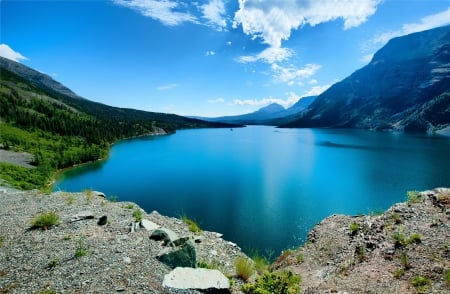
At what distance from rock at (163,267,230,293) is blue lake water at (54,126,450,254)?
1355 cm

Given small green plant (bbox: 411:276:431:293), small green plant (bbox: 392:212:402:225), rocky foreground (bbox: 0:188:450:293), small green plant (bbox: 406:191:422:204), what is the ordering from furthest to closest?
small green plant (bbox: 406:191:422:204)
small green plant (bbox: 392:212:402:225)
rocky foreground (bbox: 0:188:450:293)
small green plant (bbox: 411:276:431:293)

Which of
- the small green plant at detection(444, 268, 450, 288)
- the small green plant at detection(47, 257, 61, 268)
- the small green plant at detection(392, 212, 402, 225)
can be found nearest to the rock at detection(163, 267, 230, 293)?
the small green plant at detection(47, 257, 61, 268)

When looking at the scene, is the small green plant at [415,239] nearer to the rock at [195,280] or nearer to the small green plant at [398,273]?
the small green plant at [398,273]

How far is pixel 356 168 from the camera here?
82.2m

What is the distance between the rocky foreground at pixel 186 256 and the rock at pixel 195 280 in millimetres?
37

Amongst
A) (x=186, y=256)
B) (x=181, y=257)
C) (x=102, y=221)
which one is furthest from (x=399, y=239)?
(x=102, y=221)

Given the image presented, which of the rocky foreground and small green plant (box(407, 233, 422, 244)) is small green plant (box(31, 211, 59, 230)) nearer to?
the rocky foreground

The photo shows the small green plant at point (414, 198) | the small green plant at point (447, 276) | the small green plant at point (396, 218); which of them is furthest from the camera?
the small green plant at point (414, 198)

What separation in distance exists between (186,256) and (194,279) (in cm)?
185

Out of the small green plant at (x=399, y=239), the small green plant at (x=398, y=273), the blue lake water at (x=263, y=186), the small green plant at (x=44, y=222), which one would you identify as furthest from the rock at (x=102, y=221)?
the blue lake water at (x=263, y=186)

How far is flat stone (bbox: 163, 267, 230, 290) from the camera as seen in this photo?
10.3m

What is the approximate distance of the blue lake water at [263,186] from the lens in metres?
39.7

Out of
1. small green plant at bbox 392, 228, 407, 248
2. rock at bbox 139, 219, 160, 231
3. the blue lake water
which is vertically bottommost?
the blue lake water

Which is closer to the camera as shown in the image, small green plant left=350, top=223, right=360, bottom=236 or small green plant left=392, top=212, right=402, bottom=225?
small green plant left=392, top=212, right=402, bottom=225
